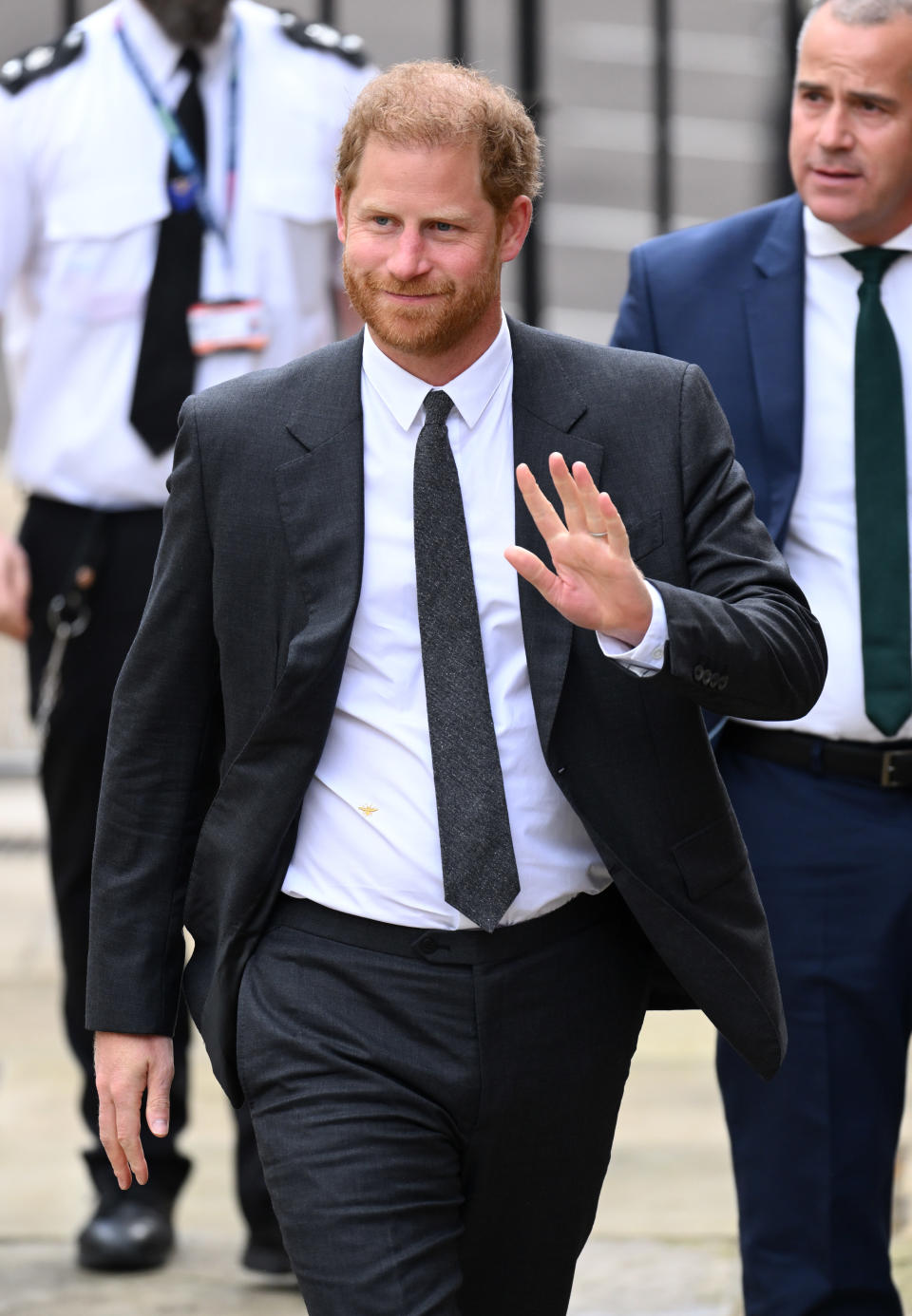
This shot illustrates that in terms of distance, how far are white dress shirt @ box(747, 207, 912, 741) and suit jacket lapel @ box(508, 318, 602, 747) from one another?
2.26 feet

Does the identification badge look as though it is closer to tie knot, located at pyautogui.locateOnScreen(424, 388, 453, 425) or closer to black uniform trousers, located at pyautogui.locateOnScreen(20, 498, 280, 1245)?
black uniform trousers, located at pyautogui.locateOnScreen(20, 498, 280, 1245)

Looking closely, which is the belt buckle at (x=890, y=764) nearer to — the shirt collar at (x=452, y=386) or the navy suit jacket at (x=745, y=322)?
the navy suit jacket at (x=745, y=322)

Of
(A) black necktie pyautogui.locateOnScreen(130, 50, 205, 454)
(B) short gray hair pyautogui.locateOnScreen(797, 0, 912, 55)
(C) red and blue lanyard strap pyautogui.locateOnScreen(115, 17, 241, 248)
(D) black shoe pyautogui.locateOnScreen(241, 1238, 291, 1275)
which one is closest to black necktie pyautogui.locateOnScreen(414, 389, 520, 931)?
(B) short gray hair pyautogui.locateOnScreen(797, 0, 912, 55)

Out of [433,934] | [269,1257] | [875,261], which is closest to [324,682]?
[433,934]

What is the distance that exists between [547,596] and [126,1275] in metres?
2.27

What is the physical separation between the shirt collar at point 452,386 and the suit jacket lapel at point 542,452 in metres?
0.04

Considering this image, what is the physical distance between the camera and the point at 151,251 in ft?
13.3

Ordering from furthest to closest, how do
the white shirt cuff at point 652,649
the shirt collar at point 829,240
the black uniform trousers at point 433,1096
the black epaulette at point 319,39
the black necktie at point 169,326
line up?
the black epaulette at point 319,39, the black necktie at point 169,326, the shirt collar at point 829,240, the black uniform trousers at point 433,1096, the white shirt cuff at point 652,649

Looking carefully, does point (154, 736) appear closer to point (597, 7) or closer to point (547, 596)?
point (547, 596)

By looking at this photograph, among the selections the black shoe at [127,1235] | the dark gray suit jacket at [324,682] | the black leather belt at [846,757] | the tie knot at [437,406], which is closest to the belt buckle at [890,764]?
the black leather belt at [846,757]

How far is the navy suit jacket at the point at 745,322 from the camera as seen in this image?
3270 mm

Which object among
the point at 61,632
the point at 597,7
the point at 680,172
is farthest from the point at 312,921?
the point at 597,7

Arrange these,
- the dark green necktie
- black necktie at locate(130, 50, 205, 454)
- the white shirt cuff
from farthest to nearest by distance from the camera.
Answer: black necktie at locate(130, 50, 205, 454) < the dark green necktie < the white shirt cuff

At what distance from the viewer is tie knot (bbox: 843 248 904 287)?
3.32 m
